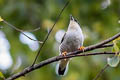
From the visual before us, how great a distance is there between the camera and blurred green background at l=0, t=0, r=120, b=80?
5039 mm

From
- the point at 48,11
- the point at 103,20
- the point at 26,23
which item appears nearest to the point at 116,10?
the point at 103,20

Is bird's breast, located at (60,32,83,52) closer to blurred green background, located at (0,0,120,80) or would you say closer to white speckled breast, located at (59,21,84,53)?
white speckled breast, located at (59,21,84,53)

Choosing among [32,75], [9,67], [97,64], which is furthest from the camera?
[9,67]

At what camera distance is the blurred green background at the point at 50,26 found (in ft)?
16.5

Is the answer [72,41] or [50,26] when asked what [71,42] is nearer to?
[72,41]

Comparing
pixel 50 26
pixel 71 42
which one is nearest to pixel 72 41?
pixel 71 42

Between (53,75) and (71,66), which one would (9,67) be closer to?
(53,75)

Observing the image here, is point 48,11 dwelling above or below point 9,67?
above

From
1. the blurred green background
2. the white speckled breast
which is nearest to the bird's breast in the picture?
the white speckled breast

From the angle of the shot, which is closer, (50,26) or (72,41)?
→ (72,41)

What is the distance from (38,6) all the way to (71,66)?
137 cm

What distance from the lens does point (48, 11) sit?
5.63 metres

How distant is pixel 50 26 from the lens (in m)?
5.29

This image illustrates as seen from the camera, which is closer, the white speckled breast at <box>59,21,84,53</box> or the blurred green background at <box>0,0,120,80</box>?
the white speckled breast at <box>59,21,84,53</box>
